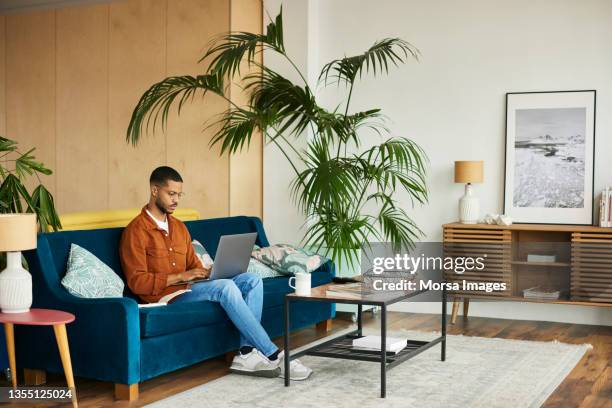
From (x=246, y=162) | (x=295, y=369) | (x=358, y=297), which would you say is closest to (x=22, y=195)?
(x=295, y=369)

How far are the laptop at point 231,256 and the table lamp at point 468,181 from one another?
2198mm

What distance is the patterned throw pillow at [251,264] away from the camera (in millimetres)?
5188

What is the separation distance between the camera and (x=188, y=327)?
14.1 ft

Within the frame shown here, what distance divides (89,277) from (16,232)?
601mm

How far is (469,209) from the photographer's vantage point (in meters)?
6.28

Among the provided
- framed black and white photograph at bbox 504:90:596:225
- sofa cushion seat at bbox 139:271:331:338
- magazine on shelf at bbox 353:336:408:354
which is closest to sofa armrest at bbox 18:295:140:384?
sofa cushion seat at bbox 139:271:331:338

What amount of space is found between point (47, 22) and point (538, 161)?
4391mm

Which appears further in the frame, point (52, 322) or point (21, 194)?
point (21, 194)

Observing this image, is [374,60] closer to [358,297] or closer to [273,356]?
[358,297]

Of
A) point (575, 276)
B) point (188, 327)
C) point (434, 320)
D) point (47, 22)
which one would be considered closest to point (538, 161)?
point (575, 276)

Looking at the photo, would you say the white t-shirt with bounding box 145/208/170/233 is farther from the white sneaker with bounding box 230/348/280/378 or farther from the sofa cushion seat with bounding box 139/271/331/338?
the white sneaker with bounding box 230/348/280/378

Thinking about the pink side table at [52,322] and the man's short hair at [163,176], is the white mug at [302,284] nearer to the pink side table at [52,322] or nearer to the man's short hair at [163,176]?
the man's short hair at [163,176]

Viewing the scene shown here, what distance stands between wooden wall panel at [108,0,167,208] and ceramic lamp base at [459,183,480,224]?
8.02ft

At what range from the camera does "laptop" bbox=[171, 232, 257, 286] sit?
14.5 feet
